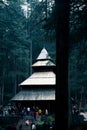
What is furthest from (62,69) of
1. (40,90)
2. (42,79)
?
(42,79)

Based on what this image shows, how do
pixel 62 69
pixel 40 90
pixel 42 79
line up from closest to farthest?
pixel 62 69
pixel 40 90
pixel 42 79

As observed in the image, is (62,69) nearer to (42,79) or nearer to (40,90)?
(40,90)

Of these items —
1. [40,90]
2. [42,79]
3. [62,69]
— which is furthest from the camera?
[42,79]

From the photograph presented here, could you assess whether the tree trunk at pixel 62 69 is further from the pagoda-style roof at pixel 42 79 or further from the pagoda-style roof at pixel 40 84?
the pagoda-style roof at pixel 42 79

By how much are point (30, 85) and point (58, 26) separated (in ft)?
97.5

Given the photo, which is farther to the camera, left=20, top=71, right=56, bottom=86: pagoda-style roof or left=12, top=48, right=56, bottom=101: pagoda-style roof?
left=20, top=71, right=56, bottom=86: pagoda-style roof

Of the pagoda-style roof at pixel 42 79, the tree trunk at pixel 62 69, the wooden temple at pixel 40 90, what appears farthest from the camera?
the pagoda-style roof at pixel 42 79

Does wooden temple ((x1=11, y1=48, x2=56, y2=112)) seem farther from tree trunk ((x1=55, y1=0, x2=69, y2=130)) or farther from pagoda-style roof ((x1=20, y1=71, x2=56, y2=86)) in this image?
tree trunk ((x1=55, y1=0, x2=69, y2=130))

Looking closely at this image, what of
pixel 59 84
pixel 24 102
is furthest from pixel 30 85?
pixel 59 84

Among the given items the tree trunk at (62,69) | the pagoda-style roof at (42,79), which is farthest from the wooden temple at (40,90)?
the tree trunk at (62,69)

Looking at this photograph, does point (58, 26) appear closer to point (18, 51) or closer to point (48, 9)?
point (48, 9)

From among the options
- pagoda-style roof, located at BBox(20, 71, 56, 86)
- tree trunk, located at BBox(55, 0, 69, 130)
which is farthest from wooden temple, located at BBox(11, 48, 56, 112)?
tree trunk, located at BBox(55, 0, 69, 130)

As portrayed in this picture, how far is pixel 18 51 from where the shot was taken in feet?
194

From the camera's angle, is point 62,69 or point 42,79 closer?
point 62,69
